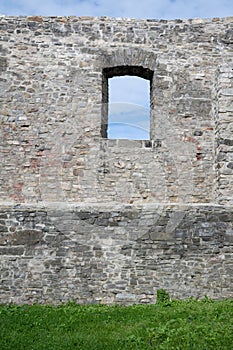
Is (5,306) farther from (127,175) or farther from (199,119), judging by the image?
(199,119)

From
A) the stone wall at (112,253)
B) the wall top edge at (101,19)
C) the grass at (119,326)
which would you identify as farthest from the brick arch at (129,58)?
the grass at (119,326)

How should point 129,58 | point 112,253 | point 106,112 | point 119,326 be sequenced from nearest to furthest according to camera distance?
point 119,326, point 112,253, point 129,58, point 106,112

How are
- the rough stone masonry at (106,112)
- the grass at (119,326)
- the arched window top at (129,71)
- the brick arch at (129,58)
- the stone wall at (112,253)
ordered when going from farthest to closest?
the arched window top at (129,71) → the brick arch at (129,58) → the rough stone masonry at (106,112) → the stone wall at (112,253) → the grass at (119,326)

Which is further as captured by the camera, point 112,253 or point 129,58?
point 129,58

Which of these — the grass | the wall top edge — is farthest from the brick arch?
the grass

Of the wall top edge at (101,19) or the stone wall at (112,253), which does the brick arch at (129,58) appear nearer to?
the wall top edge at (101,19)

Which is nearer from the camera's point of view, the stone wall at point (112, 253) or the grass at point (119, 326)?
the grass at point (119, 326)

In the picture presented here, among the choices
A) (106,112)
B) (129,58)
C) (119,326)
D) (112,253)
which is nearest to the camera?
(119,326)

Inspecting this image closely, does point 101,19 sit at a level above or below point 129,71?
above

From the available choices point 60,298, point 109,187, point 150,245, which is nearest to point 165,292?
point 150,245

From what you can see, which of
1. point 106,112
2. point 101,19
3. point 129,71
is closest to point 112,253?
point 106,112

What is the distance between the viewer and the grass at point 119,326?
16.7 feet

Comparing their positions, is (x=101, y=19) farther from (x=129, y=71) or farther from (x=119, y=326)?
(x=119, y=326)

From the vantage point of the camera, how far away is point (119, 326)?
5988mm
